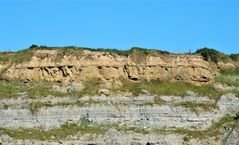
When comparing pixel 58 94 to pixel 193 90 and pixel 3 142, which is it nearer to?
pixel 3 142

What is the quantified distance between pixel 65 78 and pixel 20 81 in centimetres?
456

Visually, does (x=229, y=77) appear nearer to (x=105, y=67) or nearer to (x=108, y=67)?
(x=108, y=67)

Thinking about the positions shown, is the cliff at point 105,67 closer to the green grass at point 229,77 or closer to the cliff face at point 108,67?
the cliff face at point 108,67

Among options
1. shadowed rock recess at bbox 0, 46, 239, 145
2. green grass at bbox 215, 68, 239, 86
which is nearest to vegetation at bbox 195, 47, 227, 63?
shadowed rock recess at bbox 0, 46, 239, 145

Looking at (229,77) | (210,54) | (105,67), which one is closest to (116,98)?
(105,67)

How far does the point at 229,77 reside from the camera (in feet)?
244

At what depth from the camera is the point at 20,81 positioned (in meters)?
69.1

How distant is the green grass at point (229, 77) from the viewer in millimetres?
73500

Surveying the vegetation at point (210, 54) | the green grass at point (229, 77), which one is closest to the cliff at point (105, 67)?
the green grass at point (229, 77)

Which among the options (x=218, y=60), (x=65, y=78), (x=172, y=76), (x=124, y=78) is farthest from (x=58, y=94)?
(x=218, y=60)

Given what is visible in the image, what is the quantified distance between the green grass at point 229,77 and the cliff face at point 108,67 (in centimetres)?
119

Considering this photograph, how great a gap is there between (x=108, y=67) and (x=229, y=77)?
13639 millimetres

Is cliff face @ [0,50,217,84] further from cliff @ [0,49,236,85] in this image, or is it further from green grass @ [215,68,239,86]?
green grass @ [215,68,239,86]

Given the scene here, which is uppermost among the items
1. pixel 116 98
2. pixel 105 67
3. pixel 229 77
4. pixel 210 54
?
pixel 210 54
